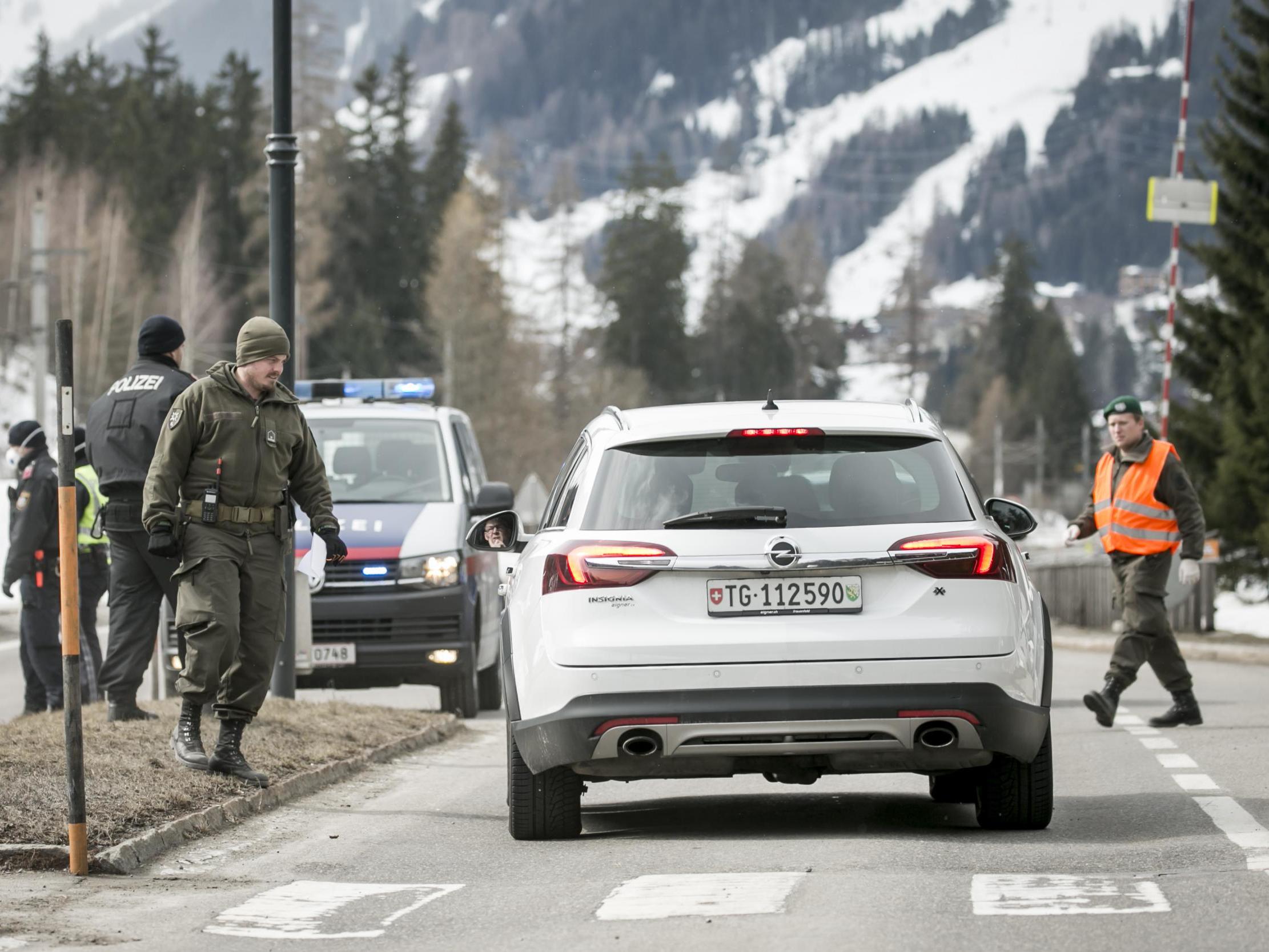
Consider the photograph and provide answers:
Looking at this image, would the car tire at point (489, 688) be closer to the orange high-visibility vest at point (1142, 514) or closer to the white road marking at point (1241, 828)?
the orange high-visibility vest at point (1142, 514)

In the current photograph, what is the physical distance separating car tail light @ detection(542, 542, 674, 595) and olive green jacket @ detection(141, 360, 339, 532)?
1.97m

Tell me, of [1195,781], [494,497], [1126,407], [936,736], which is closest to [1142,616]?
[1126,407]

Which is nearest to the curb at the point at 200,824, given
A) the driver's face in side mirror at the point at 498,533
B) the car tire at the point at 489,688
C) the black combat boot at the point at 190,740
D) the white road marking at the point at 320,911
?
the black combat boot at the point at 190,740

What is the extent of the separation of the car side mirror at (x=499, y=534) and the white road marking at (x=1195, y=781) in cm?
329

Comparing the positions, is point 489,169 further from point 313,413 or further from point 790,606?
point 790,606

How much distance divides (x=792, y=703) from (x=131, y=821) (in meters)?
2.58

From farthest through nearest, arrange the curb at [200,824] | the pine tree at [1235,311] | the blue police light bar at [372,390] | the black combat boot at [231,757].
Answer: the pine tree at [1235,311] → the blue police light bar at [372,390] → the black combat boot at [231,757] → the curb at [200,824]

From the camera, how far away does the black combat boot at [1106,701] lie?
45.4ft

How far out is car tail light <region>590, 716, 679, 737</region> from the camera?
8.20 metres

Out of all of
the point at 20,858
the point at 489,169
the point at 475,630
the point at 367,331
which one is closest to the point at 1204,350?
the point at 475,630

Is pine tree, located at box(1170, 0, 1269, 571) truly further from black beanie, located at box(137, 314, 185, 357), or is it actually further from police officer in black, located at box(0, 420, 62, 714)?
black beanie, located at box(137, 314, 185, 357)

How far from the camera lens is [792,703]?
8164 mm

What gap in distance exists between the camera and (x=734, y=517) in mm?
8227

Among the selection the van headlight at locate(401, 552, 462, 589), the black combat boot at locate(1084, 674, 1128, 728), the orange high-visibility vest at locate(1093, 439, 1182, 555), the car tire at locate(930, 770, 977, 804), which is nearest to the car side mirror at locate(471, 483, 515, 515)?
the van headlight at locate(401, 552, 462, 589)
